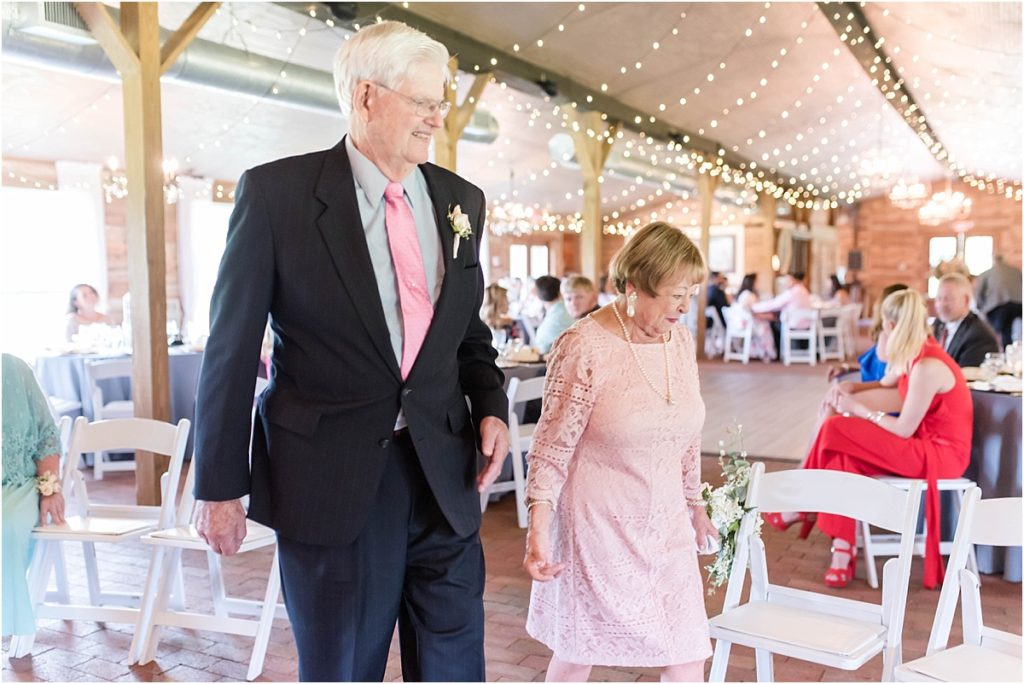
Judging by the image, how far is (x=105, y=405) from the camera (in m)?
6.79

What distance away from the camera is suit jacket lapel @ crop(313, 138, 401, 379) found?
5.21 feet

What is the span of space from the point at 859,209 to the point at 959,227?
262 centimetres

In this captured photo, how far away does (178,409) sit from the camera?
6.89m

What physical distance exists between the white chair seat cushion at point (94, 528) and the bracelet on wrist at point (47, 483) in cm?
12

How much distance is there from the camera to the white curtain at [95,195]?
409 inches

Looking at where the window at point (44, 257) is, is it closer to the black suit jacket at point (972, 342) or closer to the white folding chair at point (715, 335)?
the black suit jacket at point (972, 342)

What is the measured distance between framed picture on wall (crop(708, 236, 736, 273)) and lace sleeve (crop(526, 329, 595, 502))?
2009 cm

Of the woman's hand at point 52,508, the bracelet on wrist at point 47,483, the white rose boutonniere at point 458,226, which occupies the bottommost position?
the woman's hand at point 52,508

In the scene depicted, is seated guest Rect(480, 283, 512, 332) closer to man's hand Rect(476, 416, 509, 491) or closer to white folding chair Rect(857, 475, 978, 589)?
white folding chair Rect(857, 475, 978, 589)

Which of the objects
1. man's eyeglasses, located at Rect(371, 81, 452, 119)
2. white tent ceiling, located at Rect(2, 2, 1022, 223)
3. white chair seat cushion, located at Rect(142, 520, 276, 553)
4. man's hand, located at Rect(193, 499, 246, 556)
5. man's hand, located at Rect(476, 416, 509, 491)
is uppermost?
white tent ceiling, located at Rect(2, 2, 1022, 223)

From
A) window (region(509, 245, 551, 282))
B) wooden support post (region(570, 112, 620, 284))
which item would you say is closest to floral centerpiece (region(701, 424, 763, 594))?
wooden support post (region(570, 112, 620, 284))

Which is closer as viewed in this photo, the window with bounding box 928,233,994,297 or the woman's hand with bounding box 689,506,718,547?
the woman's hand with bounding box 689,506,718,547

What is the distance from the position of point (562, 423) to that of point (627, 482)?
0.69ft

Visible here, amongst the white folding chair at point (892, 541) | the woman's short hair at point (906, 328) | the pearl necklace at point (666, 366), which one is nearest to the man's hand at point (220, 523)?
the pearl necklace at point (666, 366)
